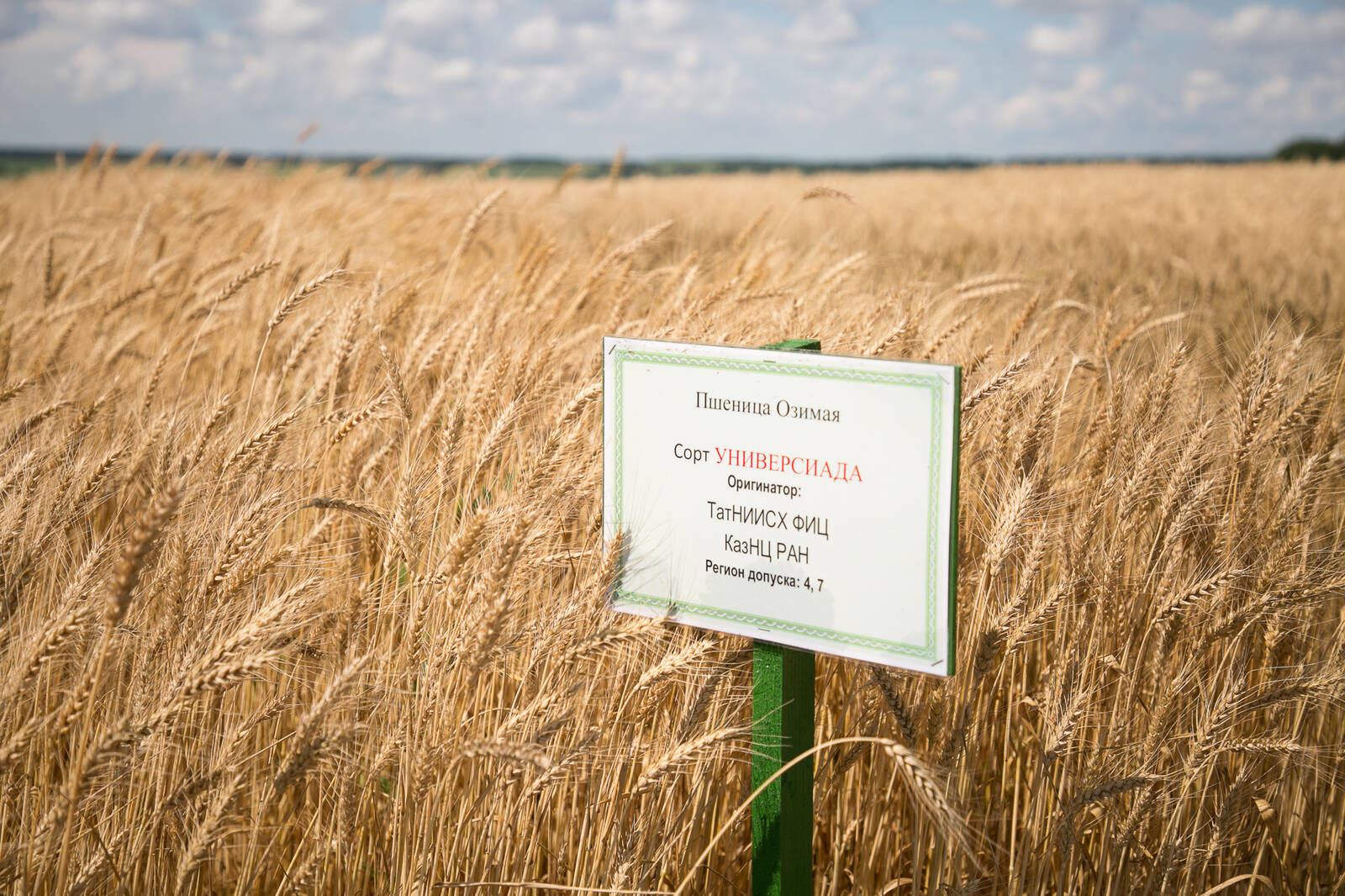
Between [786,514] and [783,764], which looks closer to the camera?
[786,514]

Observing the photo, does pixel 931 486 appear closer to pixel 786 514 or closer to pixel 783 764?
pixel 786 514

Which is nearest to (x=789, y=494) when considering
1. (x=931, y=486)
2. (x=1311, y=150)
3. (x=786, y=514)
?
(x=786, y=514)

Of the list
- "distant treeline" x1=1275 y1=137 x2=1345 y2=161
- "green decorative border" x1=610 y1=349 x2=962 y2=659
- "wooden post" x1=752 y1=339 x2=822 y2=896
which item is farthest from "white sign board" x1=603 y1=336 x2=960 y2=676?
"distant treeline" x1=1275 y1=137 x2=1345 y2=161

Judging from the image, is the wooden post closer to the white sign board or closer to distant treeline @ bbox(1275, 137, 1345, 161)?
the white sign board

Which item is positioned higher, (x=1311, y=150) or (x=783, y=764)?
(x=1311, y=150)

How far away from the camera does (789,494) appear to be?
1167mm

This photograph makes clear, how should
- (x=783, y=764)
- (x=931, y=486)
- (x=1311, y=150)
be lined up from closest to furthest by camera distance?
(x=931, y=486) < (x=783, y=764) < (x=1311, y=150)

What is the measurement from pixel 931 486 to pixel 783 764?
0.49 meters

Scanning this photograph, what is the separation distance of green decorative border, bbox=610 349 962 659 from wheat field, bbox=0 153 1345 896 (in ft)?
0.21

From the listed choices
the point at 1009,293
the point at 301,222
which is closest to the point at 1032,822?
the point at 1009,293

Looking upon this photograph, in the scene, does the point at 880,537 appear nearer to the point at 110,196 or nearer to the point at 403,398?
the point at 403,398

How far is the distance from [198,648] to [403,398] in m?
0.58

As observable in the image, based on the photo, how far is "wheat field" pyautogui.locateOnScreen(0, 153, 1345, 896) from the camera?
112 centimetres

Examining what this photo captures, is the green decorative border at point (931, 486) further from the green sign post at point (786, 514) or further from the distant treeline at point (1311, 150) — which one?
the distant treeline at point (1311, 150)
